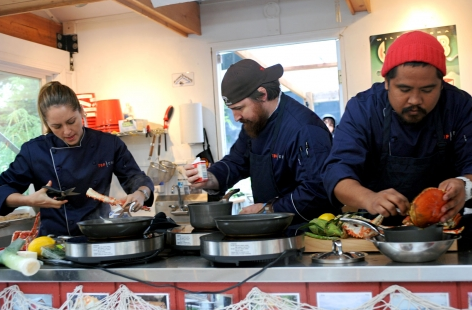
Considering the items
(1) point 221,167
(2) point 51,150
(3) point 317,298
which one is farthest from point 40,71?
(3) point 317,298

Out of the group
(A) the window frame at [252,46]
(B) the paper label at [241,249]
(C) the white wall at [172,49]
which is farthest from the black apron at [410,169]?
(C) the white wall at [172,49]

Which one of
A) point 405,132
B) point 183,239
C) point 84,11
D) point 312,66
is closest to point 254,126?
point 405,132

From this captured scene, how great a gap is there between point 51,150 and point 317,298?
73.0 inches

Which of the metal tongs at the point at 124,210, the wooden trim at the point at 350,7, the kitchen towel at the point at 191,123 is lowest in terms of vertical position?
the metal tongs at the point at 124,210

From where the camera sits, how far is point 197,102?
5.44m

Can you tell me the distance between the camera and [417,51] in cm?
203

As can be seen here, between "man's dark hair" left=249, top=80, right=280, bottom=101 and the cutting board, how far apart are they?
94cm

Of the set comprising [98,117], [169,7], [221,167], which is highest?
[169,7]

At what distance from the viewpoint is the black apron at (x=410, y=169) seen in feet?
7.36

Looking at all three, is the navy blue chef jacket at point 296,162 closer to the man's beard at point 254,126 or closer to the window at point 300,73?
the man's beard at point 254,126

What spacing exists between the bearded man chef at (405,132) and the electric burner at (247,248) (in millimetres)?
381

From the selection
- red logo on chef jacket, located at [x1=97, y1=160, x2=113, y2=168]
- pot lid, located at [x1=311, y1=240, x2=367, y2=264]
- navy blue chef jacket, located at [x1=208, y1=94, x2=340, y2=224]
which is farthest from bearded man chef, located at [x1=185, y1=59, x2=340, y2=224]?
pot lid, located at [x1=311, y1=240, x2=367, y2=264]

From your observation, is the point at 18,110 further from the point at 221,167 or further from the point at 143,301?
the point at 143,301

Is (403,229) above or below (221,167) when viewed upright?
below
